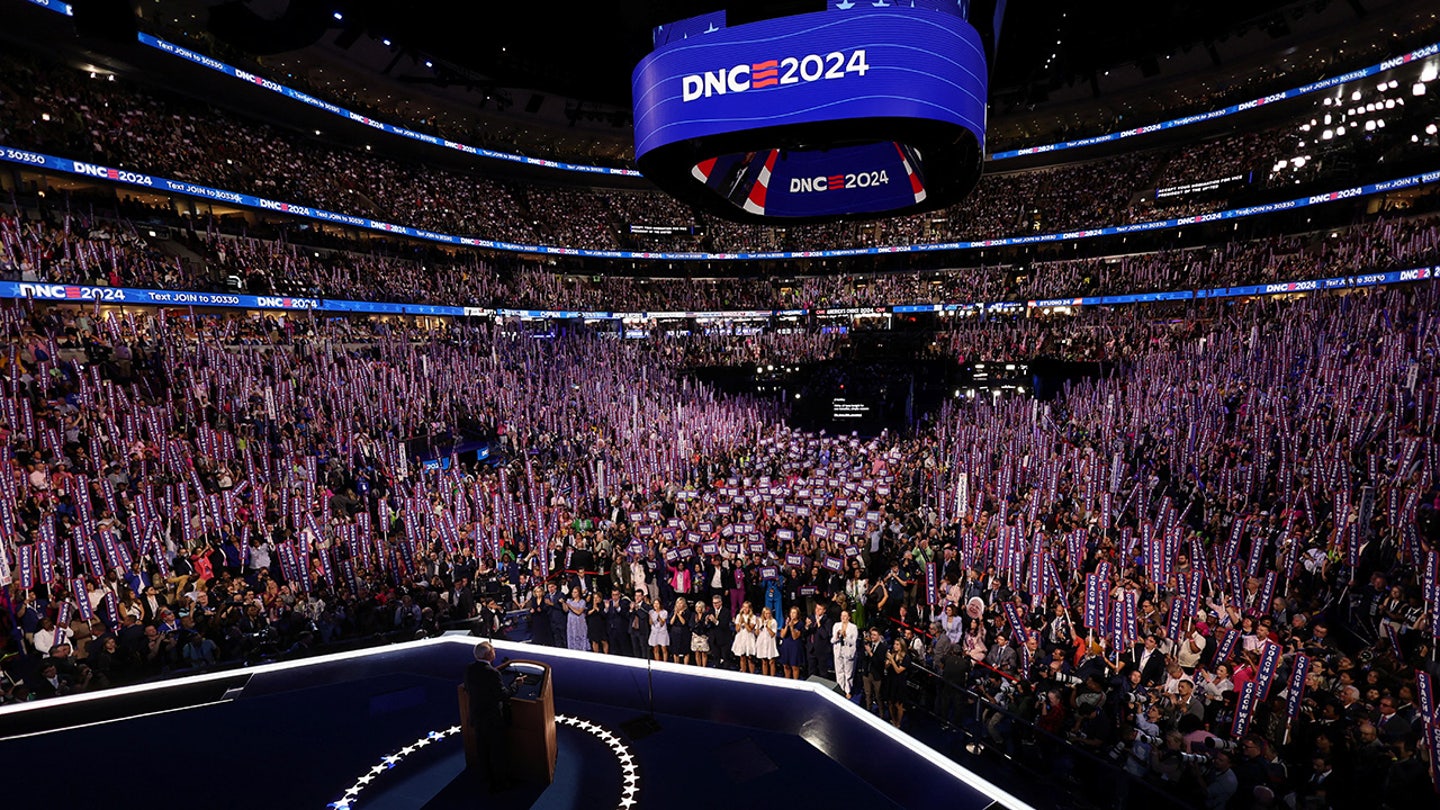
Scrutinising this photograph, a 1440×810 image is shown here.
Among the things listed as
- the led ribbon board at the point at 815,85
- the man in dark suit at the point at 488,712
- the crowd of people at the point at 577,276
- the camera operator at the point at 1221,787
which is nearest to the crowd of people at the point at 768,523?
the camera operator at the point at 1221,787

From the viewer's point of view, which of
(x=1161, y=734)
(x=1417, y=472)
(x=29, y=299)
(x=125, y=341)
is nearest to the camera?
(x=1161, y=734)

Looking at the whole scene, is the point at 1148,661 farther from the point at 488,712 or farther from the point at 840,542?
the point at 488,712

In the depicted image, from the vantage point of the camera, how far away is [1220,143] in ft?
129

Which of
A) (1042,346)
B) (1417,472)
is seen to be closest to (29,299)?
(1417,472)

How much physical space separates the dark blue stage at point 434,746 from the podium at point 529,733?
0.14 m

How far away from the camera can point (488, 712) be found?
4.91 metres

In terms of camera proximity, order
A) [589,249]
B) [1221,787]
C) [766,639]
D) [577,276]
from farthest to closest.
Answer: [577,276] < [589,249] < [766,639] < [1221,787]

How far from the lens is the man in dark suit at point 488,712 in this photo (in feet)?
16.0

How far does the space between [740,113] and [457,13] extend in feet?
79.7

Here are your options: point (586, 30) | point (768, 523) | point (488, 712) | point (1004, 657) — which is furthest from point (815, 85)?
point (586, 30)

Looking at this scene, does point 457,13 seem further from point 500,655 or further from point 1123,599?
point 1123,599

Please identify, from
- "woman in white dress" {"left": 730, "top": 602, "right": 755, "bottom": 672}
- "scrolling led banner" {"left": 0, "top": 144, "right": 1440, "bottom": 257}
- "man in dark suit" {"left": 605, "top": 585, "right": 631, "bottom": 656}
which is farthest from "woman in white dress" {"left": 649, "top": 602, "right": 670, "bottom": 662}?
"scrolling led banner" {"left": 0, "top": 144, "right": 1440, "bottom": 257}

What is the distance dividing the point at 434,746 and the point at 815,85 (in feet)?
20.0

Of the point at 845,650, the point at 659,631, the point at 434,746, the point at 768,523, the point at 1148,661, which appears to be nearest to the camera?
the point at 434,746
